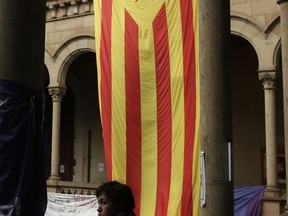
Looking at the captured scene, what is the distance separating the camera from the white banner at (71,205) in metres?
13.2

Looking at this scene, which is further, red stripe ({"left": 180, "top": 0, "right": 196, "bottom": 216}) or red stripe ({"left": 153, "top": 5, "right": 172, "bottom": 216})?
red stripe ({"left": 153, "top": 5, "right": 172, "bottom": 216})

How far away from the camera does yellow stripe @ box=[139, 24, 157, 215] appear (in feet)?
20.6

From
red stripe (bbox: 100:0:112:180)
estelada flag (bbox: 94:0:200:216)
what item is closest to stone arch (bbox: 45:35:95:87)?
red stripe (bbox: 100:0:112:180)

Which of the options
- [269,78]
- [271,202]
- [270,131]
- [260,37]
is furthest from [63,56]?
[271,202]

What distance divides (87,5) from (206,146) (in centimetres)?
1117

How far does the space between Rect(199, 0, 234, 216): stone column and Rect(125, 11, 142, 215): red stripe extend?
1307 millimetres

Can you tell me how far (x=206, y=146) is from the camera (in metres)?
5.21

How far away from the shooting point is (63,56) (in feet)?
53.1

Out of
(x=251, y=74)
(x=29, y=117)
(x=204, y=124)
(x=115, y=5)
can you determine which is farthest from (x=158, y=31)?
(x=251, y=74)

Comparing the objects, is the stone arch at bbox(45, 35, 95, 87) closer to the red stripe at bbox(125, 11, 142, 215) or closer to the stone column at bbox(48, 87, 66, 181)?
the stone column at bbox(48, 87, 66, 181)

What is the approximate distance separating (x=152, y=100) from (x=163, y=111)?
274 millimetres

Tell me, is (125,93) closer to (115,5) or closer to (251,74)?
(115,5)

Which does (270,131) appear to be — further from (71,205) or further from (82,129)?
(82,129)

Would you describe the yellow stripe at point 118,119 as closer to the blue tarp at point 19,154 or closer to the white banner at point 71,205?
the blue tarp at point 19,154
